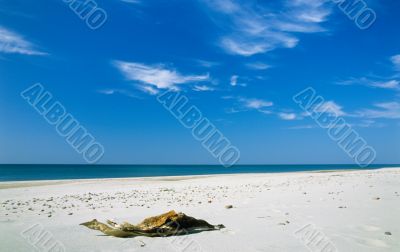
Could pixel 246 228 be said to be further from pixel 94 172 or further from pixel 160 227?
pixel 94 172

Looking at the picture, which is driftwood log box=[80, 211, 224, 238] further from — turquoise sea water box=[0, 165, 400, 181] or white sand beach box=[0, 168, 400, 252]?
turquoise sea water box=[0, 165, 400, 181]

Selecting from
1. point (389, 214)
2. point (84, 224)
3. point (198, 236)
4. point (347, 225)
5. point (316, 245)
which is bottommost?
point (84, 224)

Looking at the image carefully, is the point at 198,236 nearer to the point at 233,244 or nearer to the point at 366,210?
the point at 233,244

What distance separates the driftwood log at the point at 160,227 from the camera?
18.0 feet

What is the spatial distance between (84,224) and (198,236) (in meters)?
2.44

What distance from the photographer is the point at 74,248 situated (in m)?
4.75

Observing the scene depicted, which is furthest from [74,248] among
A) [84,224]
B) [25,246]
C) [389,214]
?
[389,214]

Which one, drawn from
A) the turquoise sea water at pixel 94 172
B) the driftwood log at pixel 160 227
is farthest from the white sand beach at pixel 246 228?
the turquoise sea water at pixel 94 172

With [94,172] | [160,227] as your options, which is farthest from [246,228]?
[94,172]

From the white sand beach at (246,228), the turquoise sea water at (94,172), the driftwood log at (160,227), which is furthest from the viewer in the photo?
the turquoise sea water at (94,172)

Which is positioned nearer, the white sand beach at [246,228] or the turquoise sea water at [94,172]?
the white sand beach at [246,228]

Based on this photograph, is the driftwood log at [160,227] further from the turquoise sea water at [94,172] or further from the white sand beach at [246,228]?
the turquoise sea water at [94,172]

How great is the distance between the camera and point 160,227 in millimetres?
5762

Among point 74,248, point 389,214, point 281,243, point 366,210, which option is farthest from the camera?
point 366,210
